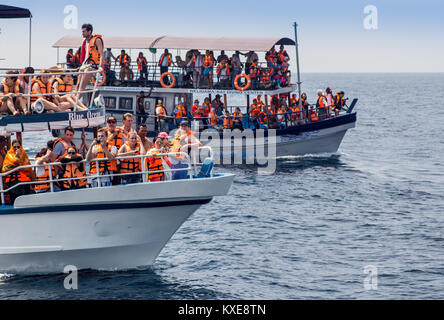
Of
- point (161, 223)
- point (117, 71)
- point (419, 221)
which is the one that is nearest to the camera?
point (161, 223)

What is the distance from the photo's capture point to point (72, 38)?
35625 millimetres

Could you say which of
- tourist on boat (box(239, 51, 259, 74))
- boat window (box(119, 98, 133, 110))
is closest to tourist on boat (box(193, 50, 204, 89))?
tourist on boat (box(239, 51, 259, 74))

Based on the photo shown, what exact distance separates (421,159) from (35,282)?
26146 millimetres

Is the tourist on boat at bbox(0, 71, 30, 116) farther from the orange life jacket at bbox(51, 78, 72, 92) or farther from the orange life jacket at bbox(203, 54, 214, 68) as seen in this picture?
the orange life jacket at bbox(203, 54, 214, 68)

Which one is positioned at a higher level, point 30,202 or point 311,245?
point 30,202

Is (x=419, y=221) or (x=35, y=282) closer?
(x=35, y=282)

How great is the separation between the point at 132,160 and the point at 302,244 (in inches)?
260

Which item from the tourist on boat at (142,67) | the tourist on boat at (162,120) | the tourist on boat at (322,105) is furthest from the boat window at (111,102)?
the tourist on boat at (322,105)

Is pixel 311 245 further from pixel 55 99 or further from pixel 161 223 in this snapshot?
pixel 55 99

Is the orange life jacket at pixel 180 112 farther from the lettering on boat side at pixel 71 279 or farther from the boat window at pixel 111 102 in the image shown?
the lettering on boat side at pixel 71 279

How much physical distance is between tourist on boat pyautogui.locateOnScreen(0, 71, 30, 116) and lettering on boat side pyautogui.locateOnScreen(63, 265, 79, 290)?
11.5ft

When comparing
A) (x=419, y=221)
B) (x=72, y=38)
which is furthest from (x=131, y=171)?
(x=72, y=38)
